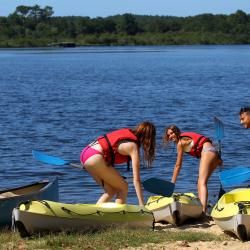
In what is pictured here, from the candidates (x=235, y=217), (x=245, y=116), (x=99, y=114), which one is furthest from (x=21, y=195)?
(x=99, y=114)

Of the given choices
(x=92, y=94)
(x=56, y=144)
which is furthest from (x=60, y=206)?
(x=92, y=94)

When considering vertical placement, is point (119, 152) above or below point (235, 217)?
above

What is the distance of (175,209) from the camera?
9.98 metres

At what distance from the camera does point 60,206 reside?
8828 millimetres

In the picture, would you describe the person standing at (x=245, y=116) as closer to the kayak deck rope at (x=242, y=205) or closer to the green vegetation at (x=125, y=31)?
the kayak deck rope at (x=242, y=205)

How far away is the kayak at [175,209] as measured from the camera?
999 centimetres

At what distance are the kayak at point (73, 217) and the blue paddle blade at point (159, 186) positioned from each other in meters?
0.76

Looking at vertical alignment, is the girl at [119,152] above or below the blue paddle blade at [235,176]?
above

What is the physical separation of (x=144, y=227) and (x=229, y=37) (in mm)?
148989

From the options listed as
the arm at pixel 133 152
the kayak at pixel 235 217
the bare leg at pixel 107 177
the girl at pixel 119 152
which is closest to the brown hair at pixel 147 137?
the girl at pixel 119 152

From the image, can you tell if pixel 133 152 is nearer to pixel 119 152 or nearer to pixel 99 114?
pixel 119 152

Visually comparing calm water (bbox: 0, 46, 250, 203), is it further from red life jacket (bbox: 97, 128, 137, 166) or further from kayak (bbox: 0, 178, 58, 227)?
red life jacket (bbox: 97, 128, 137, 166)

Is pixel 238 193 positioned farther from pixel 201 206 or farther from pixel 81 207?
pixel 81 207

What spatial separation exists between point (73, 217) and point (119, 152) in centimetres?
104
